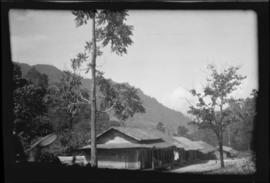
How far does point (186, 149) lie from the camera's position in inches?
656

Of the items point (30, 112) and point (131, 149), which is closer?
point (30, 112)

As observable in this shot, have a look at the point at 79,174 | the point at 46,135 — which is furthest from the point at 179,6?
the point at 46,135

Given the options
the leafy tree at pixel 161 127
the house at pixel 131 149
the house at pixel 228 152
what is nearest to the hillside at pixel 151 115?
the leafy tree at pixel 161 127

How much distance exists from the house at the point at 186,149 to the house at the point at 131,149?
98 cm

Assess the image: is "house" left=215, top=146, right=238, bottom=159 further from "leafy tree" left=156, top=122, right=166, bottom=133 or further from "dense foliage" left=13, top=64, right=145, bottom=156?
"dense foliage" left=13, top=64, right=145, bottom=156

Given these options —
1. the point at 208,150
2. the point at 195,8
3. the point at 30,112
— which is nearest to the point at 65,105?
the point at 30,112

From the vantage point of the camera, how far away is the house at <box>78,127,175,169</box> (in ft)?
44.2

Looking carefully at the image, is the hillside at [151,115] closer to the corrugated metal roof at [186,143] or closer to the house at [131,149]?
the house at [131,149]

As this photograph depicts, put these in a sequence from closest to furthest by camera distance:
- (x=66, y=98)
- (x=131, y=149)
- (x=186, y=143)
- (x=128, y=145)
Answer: (x=66, y=98)
(x=131, y=149)
(x=128, y=145)
(x=186, y=143)

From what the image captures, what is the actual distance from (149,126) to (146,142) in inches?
32.8

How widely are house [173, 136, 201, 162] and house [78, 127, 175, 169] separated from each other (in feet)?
3.23

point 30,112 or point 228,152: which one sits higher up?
point 30,112

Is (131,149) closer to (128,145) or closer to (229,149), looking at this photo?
(128,145)

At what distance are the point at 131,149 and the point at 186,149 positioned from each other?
A: 3845mm
